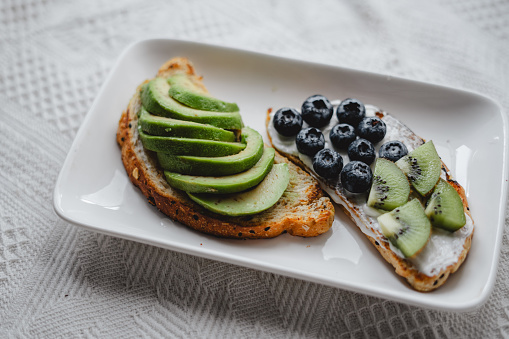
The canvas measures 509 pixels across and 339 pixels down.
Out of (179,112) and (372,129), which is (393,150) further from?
(179,112)

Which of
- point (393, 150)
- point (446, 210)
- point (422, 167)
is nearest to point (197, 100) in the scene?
point (393, 150)

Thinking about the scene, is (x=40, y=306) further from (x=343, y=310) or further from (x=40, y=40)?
(x=40, y=40)

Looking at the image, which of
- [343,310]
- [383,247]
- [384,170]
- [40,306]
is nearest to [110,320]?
[40,306]

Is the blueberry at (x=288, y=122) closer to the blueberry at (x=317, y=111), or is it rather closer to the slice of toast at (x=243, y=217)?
the blueberry at (x=317, y=111)

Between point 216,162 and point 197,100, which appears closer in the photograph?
point 216,162

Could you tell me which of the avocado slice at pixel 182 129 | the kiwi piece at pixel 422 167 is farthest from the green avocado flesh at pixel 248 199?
the kiwi piece at pixel 422 167
